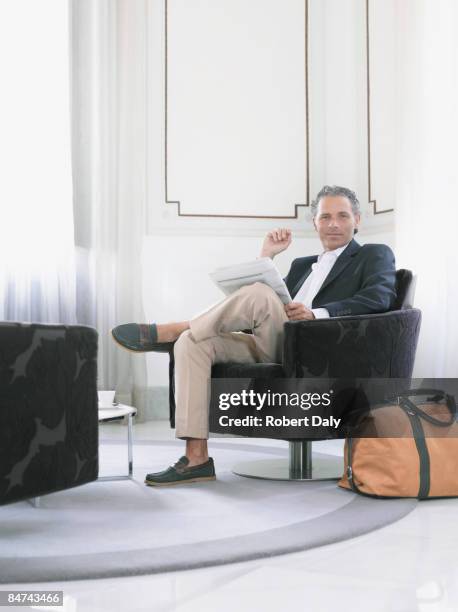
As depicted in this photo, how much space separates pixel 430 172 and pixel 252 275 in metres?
1.56

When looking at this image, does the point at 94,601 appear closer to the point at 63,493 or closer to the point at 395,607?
the point at 395,607

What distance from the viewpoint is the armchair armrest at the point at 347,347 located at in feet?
7.25

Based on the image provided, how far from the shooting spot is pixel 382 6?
4070mm

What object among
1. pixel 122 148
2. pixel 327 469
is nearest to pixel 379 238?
pixel 122 148

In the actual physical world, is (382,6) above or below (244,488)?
above

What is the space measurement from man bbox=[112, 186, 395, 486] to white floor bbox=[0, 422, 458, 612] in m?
0.76

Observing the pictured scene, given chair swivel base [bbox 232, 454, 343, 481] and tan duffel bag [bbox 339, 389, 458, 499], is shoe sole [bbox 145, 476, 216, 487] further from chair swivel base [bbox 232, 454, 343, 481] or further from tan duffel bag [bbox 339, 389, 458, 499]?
tan duffel bag [bbox 339, 389, 458, 499]

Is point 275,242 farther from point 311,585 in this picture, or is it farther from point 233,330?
point 311,585

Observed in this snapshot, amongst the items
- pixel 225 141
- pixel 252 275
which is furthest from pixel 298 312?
pixel 225 141

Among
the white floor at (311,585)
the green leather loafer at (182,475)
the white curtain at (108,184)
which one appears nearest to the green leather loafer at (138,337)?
the green leather loafer at (182,475)

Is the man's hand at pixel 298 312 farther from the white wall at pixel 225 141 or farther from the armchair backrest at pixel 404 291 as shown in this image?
the white wall at pixel 225 141

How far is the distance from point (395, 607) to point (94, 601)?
0.49 meters

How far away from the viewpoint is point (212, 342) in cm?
239

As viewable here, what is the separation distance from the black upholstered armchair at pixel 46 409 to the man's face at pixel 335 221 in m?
1.22
